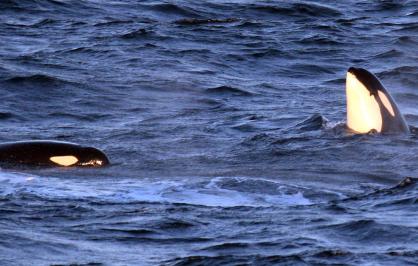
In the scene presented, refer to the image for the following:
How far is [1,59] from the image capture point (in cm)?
2330

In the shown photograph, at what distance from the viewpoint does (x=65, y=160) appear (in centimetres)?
1455

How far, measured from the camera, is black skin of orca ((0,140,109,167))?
47.6 feet

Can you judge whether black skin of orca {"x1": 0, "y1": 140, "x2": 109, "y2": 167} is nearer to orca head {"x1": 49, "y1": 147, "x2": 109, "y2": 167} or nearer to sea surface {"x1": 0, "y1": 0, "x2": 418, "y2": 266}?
orca head {"x1": 49, "y1": 147, "x2": 109, "y2": 167}

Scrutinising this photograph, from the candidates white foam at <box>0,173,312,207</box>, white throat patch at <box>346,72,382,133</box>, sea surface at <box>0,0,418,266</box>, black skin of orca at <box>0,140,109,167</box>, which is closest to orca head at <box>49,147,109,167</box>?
black skin of orca at <box>0,140,109,167</box>

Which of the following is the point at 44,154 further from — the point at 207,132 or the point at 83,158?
the point at 207,132

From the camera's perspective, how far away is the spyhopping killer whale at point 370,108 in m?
16.7

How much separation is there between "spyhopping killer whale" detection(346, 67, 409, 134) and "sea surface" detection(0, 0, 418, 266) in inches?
12.9

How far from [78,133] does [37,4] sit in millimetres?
10991

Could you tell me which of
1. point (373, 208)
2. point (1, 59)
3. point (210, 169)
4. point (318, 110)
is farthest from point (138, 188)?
point (1, 59)

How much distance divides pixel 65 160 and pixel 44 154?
28 centimetres

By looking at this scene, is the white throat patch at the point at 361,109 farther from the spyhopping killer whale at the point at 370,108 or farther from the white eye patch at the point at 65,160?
the white eye patch at the point at 65,160

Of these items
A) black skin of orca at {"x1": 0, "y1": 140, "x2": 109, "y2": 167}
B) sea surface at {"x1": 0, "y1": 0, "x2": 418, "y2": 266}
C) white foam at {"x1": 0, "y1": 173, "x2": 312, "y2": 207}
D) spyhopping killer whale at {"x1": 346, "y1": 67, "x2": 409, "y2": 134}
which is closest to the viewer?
sea surface at {"x1": 0, "y1": 0, "x2": 418, "y2": 266}

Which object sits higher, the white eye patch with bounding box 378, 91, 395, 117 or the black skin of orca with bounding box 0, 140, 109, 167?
the white eye patch with bounding box 378, 91, 395, 117

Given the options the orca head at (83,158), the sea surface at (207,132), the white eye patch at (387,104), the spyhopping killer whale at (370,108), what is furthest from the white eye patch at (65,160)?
the white eye patch at (387,104)
